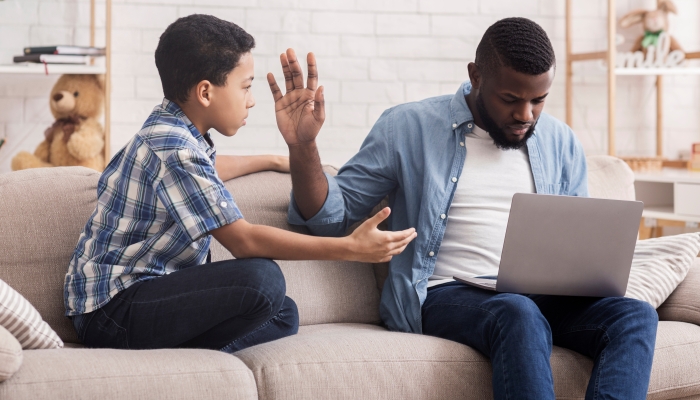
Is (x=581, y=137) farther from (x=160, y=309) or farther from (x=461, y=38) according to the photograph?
(x=160, y=309)

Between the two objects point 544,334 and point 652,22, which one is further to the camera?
point 652,22

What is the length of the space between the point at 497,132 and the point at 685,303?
579 millimetres

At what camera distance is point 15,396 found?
1215 millimetres

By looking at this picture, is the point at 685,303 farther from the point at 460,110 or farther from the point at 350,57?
the point at 350,57

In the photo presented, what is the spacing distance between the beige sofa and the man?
0.29 ft

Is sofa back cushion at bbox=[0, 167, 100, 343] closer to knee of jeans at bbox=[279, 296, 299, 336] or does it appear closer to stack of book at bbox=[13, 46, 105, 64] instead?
knee of jeans at bbox=[279, 296, 299, 336]

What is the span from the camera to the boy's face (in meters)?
1.53

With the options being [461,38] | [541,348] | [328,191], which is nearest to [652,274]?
[541,348]

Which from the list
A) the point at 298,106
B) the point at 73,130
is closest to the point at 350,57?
the point at 73,130

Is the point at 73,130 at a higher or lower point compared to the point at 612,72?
lower

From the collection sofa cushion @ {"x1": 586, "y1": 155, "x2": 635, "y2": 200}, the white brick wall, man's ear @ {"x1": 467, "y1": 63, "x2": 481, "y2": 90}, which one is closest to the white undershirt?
man's ear @ {"x1": 467, "y1": 63, "x2": 481, "y2": 90}

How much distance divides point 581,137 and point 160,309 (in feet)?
7.74

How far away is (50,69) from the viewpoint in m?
2.61

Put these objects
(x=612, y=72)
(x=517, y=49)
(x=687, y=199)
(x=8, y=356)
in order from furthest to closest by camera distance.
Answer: (x=612, y=72) → (x=687, y=199) → (x=517, y=49) → (x=8, y=356)
